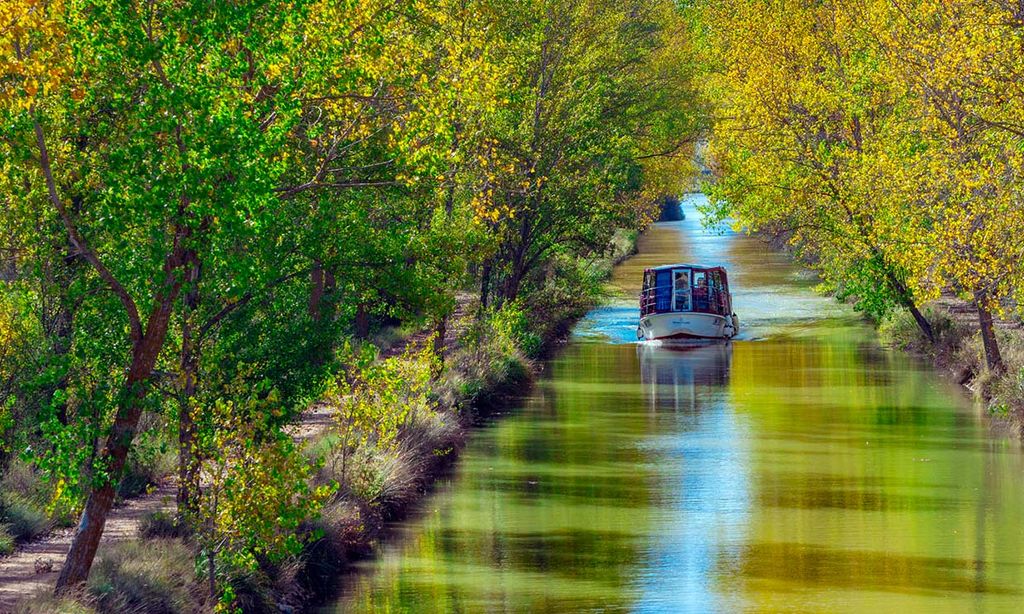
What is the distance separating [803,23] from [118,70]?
120 ft

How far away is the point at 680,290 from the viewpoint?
191 ft

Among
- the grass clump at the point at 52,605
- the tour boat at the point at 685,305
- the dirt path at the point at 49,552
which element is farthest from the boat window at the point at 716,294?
the grass clump at the point at 52,605

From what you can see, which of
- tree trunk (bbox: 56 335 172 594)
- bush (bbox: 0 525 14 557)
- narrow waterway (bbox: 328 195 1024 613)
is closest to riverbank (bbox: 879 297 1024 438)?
narrow waterway (bbox: 328 195 1024 613)

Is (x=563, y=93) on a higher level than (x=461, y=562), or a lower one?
higher

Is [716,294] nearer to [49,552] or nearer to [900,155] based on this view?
[900,155]

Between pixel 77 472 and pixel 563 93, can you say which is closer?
pixel 77 472

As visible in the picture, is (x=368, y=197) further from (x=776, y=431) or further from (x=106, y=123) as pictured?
(x=776, y=431)

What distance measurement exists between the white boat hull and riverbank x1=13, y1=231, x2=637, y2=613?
769 centimetres

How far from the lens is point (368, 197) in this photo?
26625 mm

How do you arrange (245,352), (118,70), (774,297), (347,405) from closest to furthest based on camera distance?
(118,70) → (245,352) → (347,405) → (774,297)

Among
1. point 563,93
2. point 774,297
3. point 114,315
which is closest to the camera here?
point 114,315

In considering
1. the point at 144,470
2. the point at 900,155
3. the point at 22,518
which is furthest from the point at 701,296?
the point at 22,518

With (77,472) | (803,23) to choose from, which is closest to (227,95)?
(77,472)

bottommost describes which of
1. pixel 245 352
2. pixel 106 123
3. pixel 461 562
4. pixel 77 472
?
pixel 461 562
